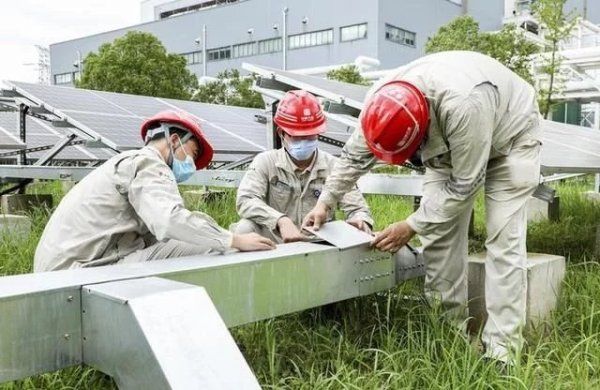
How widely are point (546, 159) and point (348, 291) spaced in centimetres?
181

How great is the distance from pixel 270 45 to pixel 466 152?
36105mm

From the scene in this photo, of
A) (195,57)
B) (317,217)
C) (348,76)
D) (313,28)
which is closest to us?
(317,217)

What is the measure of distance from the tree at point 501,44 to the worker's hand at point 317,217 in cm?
1025

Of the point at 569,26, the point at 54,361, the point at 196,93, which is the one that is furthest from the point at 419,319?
the point at 196,93

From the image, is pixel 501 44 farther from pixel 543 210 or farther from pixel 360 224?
pixel 360 224

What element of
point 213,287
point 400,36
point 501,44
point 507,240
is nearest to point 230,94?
point 501,44

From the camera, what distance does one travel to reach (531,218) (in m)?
7.29

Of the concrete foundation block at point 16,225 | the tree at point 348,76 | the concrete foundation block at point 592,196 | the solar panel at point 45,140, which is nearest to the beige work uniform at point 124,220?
the concrete foundation block at point 16,225

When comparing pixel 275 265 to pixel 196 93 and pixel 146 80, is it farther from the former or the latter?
pixel 196 93

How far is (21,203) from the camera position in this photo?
6613mm

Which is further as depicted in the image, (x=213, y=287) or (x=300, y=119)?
(x=300, y=119)

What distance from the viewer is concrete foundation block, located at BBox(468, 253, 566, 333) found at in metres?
3.17

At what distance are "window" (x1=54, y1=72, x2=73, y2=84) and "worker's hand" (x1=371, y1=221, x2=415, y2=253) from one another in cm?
4816

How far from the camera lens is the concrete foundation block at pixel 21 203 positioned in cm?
649
